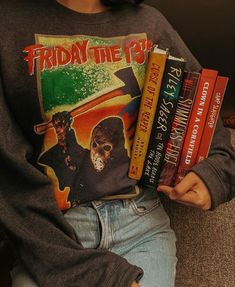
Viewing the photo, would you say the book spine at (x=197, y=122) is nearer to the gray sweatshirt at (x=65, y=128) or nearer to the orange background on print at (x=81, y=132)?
the gray sweatshirt at (x=65, y=128)

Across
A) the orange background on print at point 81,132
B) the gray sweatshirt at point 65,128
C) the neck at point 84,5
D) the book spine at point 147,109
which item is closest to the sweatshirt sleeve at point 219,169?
the gray sweatshirt at point 65,128

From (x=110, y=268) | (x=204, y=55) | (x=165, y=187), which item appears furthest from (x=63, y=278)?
(x=204, y=55)

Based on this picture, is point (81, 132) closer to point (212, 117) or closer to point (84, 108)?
point (84, 108)

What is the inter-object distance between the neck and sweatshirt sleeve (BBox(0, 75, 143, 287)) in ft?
0.69

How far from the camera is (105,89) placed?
0.86 metres

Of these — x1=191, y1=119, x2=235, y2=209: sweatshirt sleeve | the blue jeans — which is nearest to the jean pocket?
the blue jeans

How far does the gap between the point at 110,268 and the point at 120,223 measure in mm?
116

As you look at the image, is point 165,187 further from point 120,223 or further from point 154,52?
point 154,52

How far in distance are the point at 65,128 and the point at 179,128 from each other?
Answer: 8.9 inches

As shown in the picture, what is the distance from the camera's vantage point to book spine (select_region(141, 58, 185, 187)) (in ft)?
2.79

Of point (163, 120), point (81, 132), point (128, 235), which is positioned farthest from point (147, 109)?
point (128, 235)

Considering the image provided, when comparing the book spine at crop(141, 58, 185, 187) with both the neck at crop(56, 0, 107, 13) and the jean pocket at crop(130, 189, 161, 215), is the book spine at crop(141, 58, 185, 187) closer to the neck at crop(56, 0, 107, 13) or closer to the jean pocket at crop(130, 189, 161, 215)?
the jean pocket at crop(130, 189, 161, 215)

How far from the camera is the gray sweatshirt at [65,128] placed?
78 cm

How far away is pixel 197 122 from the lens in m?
0.88
